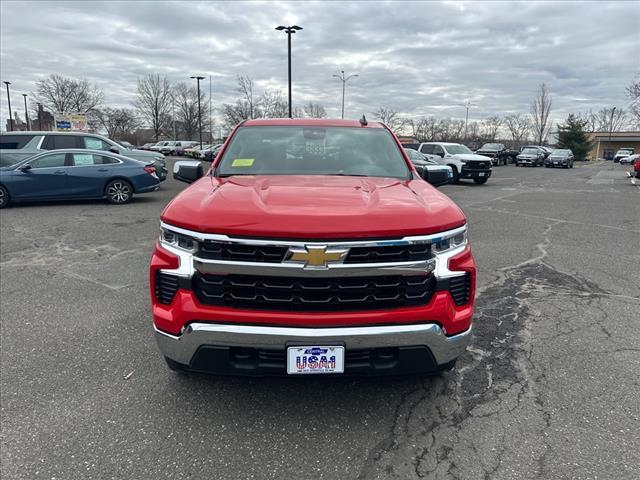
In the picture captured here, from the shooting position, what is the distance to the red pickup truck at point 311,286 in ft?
7.84

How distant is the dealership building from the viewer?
8850cm

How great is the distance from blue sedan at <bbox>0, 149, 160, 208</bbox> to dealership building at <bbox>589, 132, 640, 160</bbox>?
96.8 meters

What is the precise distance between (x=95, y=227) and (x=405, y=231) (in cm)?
799

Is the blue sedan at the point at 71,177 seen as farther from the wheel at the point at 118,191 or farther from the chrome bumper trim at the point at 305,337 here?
the chrome bumper trim at the point at 305,337

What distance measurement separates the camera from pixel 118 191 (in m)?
11.8

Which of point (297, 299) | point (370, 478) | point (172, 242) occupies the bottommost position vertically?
point (370, 478)

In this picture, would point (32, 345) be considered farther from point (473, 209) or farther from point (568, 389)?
point (473, 209)

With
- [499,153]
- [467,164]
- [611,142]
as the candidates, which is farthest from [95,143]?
[611,142]

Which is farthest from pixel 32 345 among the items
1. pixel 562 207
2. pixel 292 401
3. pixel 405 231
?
pixel 562 207

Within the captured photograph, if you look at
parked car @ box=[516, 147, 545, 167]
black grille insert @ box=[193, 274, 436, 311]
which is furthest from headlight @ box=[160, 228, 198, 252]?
parked car @ box=[516, 147, 545, 167]

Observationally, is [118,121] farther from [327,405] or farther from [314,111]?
[327,405]

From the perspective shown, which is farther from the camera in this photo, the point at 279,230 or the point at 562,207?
the point at 562,207

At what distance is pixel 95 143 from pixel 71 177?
9.95ft

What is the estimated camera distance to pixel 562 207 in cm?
1232
